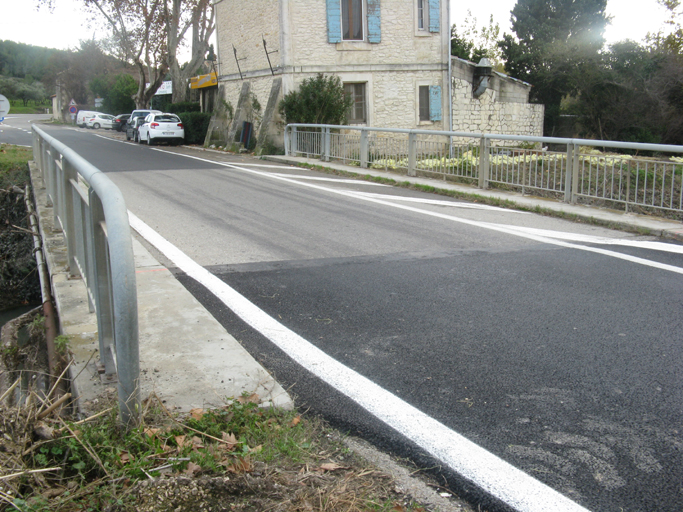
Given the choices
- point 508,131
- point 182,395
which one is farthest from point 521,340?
point 508,131

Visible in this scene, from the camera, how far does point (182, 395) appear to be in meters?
3.32

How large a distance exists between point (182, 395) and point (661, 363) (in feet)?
9.63

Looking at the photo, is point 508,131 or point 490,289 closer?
point 490,289

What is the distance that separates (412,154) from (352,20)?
39.2 feet

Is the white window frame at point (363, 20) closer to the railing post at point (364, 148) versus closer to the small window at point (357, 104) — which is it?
the small window at point (357, 104)

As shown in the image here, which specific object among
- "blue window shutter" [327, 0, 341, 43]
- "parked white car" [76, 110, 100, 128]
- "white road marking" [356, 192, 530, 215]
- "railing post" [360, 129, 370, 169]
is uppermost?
"blue window shutter" [327, 0, 341, 43]

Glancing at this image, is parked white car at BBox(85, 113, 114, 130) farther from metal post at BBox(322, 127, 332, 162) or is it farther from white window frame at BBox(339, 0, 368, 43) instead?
metal post at BBox(322, 127, 332, 162)

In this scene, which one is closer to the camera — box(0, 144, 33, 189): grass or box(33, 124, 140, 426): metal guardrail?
box(33, 124, 140, 426): metal guardrail

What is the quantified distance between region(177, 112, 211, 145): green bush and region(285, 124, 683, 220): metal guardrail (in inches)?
546

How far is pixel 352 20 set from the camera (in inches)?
959

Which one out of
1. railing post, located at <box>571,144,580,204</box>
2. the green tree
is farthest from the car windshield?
railing post, located at <box>571,144,580,204</box>

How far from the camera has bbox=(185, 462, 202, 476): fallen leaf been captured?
2.49 metres

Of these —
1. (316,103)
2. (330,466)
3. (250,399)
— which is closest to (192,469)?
(330,466)

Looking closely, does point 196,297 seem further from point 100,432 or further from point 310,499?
point 310,499
